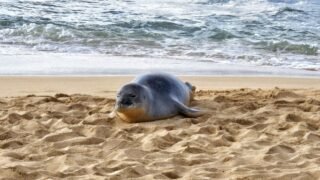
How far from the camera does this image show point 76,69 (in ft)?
30.9

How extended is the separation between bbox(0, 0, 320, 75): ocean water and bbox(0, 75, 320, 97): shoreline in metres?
0.55

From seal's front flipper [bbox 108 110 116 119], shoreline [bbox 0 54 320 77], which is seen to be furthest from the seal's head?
Answer: shoreline [bbox 0 54 320 77]

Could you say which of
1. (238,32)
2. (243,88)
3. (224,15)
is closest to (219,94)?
(243,88)

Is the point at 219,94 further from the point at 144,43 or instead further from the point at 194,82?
the point at 144,43

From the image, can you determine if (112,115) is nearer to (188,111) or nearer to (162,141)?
(188,111)

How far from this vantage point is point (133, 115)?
20.6 feet

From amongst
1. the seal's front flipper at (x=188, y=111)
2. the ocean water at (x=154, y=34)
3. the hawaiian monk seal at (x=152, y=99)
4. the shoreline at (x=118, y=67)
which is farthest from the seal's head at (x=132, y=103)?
the ocean water at (x=154, y=34)

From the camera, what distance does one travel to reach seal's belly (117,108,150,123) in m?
6.25

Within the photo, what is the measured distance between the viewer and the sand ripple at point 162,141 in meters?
4.58

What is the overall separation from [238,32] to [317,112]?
26.8 ft

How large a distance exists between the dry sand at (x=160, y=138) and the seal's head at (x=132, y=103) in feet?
0.37

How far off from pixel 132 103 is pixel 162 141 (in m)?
0.90

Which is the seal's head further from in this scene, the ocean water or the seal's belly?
the ocean water

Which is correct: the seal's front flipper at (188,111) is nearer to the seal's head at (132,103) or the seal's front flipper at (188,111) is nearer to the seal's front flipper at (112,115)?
the seal's head at (132,103)
